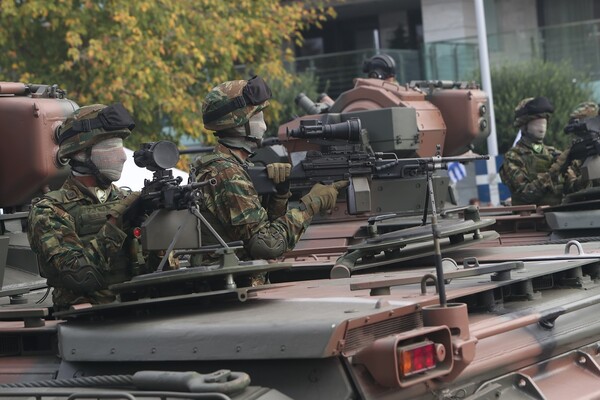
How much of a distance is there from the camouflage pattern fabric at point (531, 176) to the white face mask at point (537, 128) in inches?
3.1

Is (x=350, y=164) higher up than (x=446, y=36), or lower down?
lower down

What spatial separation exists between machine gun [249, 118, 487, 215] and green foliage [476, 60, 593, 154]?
1602 centimetres

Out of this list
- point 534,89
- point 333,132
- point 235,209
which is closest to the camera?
point 235,209

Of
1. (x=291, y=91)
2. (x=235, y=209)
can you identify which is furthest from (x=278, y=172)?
(x=291, y=91)

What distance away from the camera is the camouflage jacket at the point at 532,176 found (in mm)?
11742

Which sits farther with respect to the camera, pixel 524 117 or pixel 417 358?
→ pixel 524 117

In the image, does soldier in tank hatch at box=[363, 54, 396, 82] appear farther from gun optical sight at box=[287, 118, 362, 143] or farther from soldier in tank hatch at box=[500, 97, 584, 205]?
gun optical sight at box=[287, 118, 362, 143]

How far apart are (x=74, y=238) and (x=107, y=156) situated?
0.52 meters

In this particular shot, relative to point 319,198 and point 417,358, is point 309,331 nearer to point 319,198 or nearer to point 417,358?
point 417,358

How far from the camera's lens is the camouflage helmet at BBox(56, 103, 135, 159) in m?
6.80

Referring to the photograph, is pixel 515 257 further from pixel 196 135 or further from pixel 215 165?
pixel 196 135

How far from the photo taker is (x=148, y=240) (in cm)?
605

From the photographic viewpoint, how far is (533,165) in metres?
12.2

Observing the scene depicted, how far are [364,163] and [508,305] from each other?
6.58 ft
